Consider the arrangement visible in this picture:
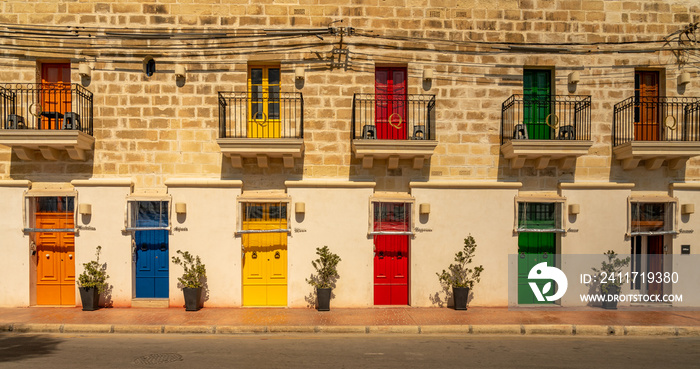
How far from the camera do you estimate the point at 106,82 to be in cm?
1127

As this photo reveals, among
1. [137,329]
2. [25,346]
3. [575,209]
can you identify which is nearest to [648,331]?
[575,209]

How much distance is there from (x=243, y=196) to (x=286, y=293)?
103 inches

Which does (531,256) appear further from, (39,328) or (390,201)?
(39,328)

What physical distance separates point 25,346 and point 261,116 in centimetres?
670

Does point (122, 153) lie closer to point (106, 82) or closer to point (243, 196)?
point (106, 82)

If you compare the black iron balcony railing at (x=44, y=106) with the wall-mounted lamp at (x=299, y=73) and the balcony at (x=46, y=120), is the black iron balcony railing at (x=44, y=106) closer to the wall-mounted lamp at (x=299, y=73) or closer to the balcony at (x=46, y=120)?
the balcony at (x=46, y=120)

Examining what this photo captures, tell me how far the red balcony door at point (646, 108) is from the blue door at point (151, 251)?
39.9ft

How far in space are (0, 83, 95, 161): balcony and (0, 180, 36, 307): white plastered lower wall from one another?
1.00 meters

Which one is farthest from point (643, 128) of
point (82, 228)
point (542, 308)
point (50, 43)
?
point (50, 43)

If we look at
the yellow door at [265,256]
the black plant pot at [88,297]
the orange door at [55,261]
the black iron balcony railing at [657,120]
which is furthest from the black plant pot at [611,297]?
the orange door at [55,261]

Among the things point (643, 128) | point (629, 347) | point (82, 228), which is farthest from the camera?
point (643, 128)

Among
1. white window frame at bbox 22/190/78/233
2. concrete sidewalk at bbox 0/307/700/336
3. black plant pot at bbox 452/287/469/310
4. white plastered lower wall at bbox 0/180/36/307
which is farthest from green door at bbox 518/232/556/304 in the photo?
white plastered lower wall at bbox 0/180/36/307

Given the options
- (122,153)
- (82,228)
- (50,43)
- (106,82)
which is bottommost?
(82,228)

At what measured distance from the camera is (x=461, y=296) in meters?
11.0
